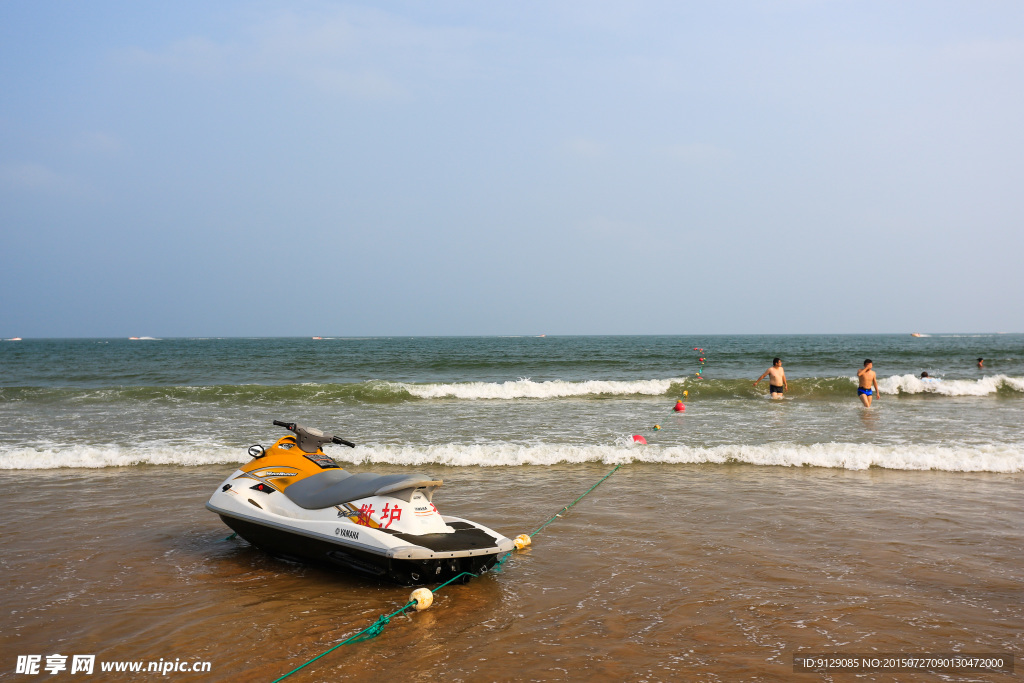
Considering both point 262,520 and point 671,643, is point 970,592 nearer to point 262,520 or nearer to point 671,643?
point 671,643

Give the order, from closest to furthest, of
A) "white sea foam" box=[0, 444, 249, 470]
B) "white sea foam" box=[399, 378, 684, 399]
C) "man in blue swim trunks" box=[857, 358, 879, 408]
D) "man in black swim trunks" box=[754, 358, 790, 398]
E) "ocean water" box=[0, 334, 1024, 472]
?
"white sea foam" box=[0, 444, 249, 470] < "ocean water" box=[0, 334, 1024, 472] < "man in blue swim trunks" box=[857, 358, 879, 408] < "man in black swim trunks" box=[754, 358, 790, 398] < "white sea foam" box=[399, 378, 684, 399]

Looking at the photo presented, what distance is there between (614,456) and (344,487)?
6.20 m

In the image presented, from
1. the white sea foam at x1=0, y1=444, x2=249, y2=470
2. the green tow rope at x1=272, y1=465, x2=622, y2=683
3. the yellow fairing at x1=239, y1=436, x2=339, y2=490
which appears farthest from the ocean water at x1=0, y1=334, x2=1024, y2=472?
the green tow rope at x1=272, y1=465, x2=622, y2=683

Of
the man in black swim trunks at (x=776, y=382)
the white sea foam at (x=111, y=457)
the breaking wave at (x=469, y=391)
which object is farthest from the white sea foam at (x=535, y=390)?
the white sea foam at (x=111, y=457)

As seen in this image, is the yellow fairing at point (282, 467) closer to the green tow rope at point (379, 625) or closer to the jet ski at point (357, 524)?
the jet ski at point (357, 524)

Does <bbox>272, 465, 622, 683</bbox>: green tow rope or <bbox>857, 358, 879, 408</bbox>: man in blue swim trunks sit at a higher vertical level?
<bbox>857, 358, 879, 408</bbox>: man in blue swim trunks

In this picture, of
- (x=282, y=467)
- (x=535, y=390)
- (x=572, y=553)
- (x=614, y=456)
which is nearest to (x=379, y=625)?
(x=282, y=467)

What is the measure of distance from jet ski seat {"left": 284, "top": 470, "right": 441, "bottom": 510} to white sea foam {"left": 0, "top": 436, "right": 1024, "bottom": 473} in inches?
196

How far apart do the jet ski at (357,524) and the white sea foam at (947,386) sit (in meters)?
22.2

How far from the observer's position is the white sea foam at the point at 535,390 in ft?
73.6

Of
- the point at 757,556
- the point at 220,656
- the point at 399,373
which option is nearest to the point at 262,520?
the point at 220,656

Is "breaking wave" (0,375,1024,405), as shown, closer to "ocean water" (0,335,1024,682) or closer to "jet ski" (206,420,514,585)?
"ocean water" (0,335,1024,682)

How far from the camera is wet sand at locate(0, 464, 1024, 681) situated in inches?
166

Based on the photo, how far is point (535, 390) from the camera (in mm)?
22516
